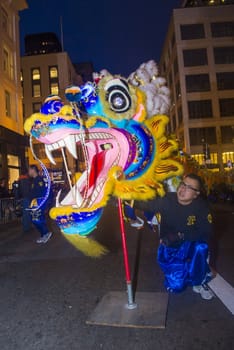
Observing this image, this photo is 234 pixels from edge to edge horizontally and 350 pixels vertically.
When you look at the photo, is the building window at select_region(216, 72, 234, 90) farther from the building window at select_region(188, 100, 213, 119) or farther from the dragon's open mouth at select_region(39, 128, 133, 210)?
the dragon's open mouth at select_region(39, 128, 133, 210)

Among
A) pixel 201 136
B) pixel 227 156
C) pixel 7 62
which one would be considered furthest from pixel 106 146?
pixel 227 156

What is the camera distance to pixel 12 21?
72.9 feet

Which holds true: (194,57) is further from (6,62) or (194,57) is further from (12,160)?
(12,160)

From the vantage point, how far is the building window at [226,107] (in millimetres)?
38969

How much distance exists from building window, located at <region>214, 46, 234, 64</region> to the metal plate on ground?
4163 centimetres

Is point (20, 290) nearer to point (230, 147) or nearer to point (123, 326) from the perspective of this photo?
point (123, 326)

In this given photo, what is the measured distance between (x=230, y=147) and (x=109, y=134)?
38.3m

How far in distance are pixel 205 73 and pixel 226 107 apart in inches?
204

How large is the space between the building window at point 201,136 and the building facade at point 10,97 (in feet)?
77.7

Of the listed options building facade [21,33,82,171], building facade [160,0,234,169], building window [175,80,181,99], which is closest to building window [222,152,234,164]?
building facade [160,0,234,169]

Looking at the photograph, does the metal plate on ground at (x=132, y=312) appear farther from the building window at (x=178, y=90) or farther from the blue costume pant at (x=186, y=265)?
the building window at (x=178, y=90)

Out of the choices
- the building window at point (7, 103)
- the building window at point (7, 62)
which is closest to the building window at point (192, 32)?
the building window at point (7, 62)

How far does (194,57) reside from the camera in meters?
39.8

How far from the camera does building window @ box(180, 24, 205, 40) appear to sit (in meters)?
39.8
